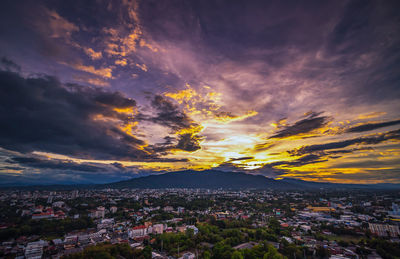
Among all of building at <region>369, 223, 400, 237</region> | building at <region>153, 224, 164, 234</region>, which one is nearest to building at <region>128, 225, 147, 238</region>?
building at <region>153, 224, 164, 234</region>

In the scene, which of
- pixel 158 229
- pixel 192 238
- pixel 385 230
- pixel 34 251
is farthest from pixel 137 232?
pixel 385 230

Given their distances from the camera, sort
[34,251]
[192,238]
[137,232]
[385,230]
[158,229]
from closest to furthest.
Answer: [34,251] → [192,238] → [385,230] → [137,232] → [158,229]

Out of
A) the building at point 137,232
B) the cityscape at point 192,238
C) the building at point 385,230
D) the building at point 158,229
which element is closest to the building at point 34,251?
the cityscape at point 192,238

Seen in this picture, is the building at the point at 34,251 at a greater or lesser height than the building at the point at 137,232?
greater

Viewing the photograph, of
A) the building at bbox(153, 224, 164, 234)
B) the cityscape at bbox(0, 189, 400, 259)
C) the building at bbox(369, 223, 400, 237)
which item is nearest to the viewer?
the cityscape at bbox(0, 189, 400, 259)

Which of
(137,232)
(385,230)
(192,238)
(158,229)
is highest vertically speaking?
(192,238)

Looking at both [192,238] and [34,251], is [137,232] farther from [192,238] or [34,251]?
[34,251]

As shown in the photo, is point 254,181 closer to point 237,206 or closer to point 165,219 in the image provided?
point 237,206

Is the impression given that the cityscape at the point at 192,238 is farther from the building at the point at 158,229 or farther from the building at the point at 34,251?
the building at the point at 158,229

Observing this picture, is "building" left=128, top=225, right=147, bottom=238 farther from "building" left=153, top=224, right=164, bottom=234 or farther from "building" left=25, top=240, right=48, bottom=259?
"building" left=25, top=240, right=48, bottom=259

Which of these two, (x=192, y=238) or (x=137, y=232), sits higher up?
(x=192, y=238)

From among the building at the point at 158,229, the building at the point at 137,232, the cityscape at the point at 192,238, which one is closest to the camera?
the cityscape at the point at 192,238

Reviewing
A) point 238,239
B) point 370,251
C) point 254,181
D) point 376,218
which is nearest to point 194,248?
point 238,239
